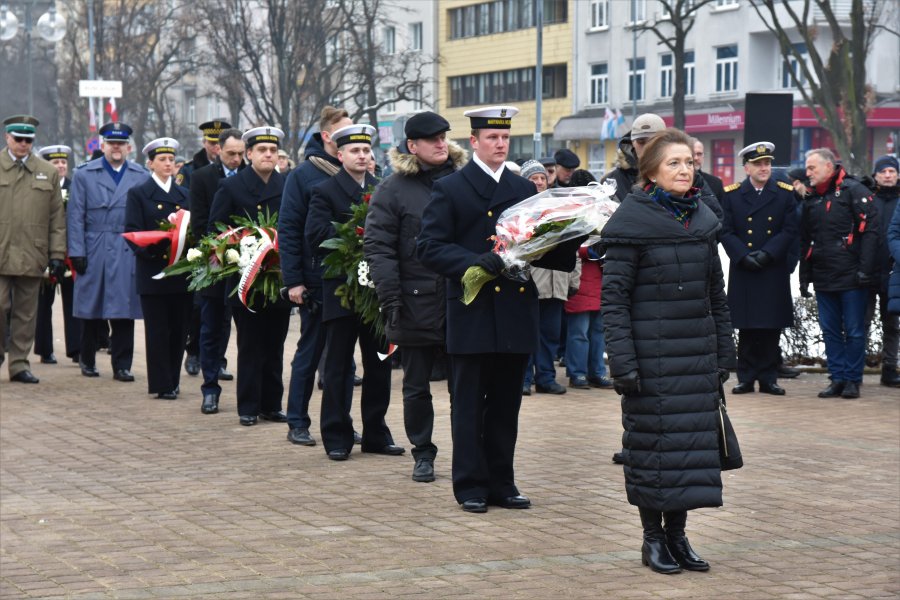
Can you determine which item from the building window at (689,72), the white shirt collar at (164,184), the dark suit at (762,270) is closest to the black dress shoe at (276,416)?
the white shirt collar at (164,184)

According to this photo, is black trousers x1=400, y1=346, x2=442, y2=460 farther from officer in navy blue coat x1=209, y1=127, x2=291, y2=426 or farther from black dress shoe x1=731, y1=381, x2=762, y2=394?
black dress shoe x1=731, y1=381, x2=762, y2=394

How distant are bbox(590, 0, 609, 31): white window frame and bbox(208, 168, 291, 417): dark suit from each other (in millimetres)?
55225

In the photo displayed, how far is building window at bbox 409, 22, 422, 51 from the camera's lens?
78.1m

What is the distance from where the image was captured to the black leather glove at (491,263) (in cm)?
830

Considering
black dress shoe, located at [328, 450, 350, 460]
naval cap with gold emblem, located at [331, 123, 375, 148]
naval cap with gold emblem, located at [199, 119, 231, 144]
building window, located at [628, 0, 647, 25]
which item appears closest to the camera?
black dress shoe, located at [328, 450, 350, 460]

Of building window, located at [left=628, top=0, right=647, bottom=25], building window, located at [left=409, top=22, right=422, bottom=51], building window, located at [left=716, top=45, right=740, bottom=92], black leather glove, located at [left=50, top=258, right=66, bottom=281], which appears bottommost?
black leather glove, located at [left=50, top=258, right=66, bottom=281]

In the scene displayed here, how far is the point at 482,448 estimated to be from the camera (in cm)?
876

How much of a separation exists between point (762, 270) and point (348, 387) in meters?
4.80

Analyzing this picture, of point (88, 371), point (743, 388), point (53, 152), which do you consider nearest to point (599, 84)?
point (53, 152)

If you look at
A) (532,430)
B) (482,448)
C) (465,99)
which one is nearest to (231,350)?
(532,430)

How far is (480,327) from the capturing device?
852 cm

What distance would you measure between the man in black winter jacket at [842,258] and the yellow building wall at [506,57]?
53.3 meters

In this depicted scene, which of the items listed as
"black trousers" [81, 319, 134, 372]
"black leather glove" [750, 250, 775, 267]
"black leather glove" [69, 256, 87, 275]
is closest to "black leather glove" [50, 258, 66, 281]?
"black leather glove" [69, 256, 87, 275]

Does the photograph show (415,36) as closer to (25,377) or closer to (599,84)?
(599,84)
